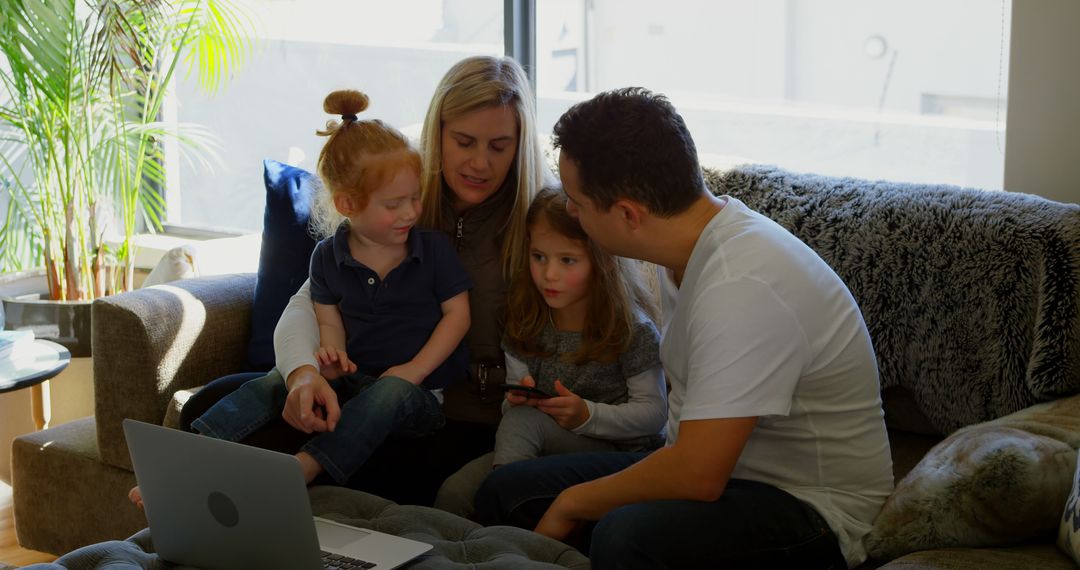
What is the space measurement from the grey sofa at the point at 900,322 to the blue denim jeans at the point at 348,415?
366 millimetres

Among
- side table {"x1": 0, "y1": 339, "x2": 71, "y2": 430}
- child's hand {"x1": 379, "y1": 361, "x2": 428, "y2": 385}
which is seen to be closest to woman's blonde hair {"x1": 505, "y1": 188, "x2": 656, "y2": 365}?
child's hand {"x1": 379, "y1": 361, "x2": 428, "y2": 385}

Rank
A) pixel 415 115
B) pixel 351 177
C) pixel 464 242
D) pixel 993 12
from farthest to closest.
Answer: pixel 415 115 < pixel 993 12 < pixel 464 242 < pixel 351 177

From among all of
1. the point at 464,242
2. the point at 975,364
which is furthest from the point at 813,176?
the point at 464,242

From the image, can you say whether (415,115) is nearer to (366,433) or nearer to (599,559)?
(366,433)

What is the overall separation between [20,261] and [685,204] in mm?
2971

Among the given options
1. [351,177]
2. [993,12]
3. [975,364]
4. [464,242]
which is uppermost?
[993,12]

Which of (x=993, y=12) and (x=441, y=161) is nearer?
(x=441, y=161)

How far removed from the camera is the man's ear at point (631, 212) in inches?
62.6

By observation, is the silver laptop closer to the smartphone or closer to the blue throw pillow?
the smartphone

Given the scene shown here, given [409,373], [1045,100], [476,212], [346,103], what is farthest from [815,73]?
[409,373]

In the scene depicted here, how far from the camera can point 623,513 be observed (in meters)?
1.55

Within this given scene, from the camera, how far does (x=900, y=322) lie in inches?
80.4

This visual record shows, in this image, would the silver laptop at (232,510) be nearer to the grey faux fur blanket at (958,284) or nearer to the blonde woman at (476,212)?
the blonde woman at (476,212)

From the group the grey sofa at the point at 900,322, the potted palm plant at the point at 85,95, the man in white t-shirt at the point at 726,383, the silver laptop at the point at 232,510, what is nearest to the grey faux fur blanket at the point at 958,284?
the grey sofa at the point at 900,322
